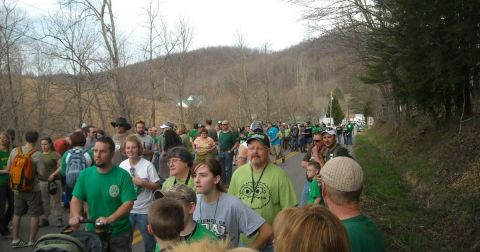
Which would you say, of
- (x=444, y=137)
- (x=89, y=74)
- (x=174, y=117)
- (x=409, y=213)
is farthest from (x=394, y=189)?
(x=174, y=117)

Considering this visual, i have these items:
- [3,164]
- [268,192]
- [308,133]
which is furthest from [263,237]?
[308,133]

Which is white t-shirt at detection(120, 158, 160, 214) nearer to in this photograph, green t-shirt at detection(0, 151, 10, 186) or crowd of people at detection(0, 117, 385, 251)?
crowd of people at detection(0, 117, 385, 251)

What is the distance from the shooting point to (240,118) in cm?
6016

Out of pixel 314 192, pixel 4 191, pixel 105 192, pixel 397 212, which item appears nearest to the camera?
pixel 105 192

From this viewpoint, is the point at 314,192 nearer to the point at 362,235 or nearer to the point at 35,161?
the point at 362,235

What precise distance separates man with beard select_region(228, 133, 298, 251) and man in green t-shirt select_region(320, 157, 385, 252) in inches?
52.5

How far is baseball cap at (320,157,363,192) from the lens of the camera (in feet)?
9.73

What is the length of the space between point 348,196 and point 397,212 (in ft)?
27.7

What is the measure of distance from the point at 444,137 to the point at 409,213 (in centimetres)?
754

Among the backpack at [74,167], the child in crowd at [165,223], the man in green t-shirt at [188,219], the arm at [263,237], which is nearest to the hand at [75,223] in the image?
the man in green t-shirt at [188,219]

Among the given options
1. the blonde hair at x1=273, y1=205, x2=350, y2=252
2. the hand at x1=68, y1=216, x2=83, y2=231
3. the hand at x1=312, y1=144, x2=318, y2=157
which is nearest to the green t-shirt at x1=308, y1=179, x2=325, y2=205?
the hand at x1=312, y1=144, x2=318, y2=157

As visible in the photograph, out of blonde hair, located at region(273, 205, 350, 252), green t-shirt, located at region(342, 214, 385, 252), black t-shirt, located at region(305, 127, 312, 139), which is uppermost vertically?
blonde hair, located at region(273, 205, 350, 252)

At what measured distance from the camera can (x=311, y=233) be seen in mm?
2168

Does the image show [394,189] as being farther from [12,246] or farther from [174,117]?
[174,117]
